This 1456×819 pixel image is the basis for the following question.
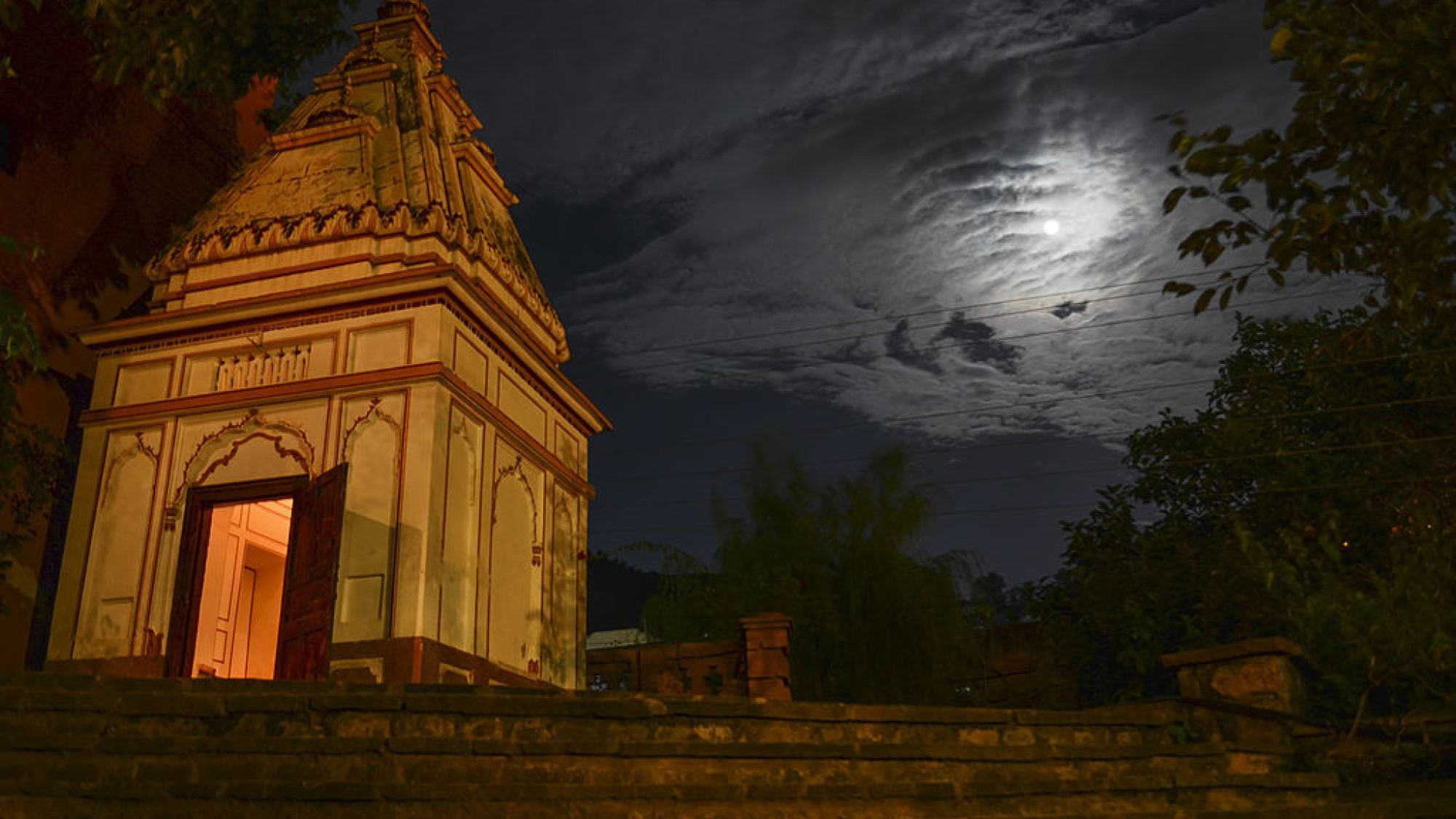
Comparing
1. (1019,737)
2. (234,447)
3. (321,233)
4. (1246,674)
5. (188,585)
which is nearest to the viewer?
(1019,737)

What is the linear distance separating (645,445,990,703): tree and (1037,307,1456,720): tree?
3.20m

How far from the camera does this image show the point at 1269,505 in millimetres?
15742

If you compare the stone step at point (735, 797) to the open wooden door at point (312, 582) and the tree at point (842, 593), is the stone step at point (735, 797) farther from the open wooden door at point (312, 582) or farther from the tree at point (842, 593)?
the tree at point (842, 593)

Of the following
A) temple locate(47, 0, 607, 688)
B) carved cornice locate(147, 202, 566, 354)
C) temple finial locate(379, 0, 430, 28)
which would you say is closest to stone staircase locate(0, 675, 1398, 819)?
temple locate(47, 0, 607, 688)

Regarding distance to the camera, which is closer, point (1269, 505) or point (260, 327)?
point (260, 327)

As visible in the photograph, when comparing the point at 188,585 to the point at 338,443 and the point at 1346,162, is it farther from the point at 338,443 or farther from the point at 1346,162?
the point at 1346,162

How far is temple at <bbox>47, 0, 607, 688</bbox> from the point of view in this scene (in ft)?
35.0

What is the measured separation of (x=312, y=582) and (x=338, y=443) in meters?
1.41

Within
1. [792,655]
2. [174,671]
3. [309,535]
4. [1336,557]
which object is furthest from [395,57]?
[1336,557]

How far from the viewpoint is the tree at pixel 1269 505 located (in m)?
13.4

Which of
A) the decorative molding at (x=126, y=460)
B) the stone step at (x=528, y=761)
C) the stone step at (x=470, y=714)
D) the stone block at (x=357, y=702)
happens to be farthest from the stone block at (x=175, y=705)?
the decorative molding at (x=126, y=460)

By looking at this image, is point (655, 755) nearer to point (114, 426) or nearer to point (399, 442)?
point (399, 442)

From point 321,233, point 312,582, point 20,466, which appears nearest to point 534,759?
point 312,582

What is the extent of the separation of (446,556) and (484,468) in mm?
1172
